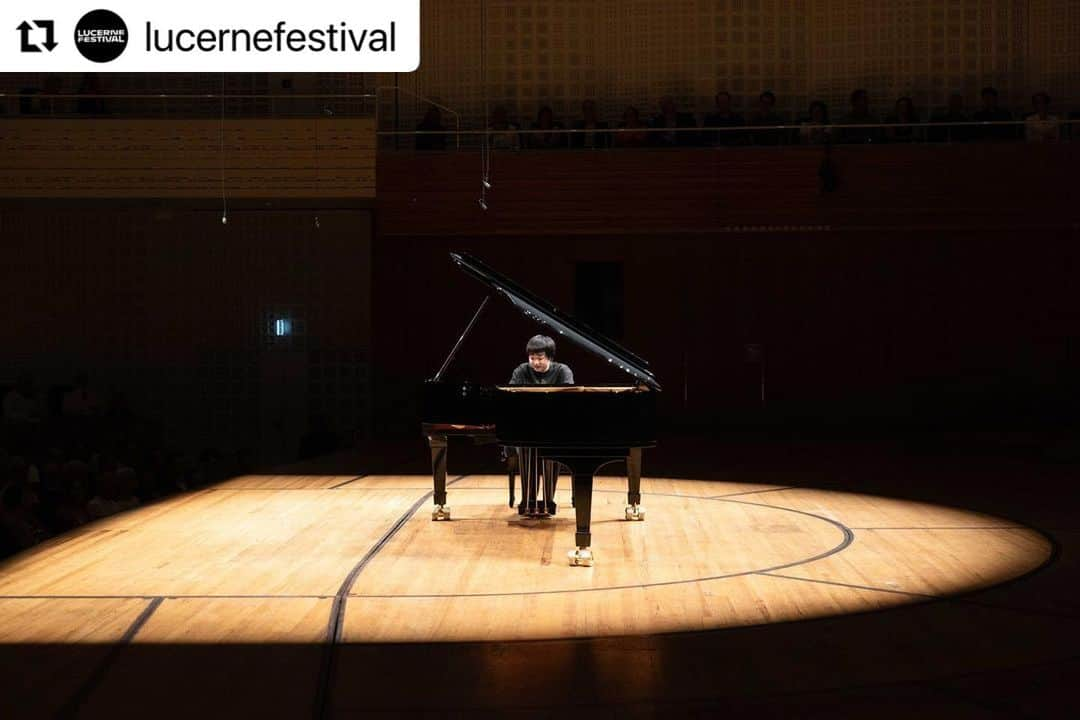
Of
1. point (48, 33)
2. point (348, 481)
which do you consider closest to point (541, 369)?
point (348, 481)

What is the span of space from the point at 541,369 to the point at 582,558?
163 centimetres

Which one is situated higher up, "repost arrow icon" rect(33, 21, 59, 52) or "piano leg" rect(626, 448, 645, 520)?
"repost arrow icon" rect(33, 21, 59, 52)

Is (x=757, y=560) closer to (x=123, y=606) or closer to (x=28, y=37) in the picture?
(x=123, y=606)

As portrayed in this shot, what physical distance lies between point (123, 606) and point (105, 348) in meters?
9.93

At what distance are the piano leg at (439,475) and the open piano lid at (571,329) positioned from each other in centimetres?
106

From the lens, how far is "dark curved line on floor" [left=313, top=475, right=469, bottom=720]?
4043 mm

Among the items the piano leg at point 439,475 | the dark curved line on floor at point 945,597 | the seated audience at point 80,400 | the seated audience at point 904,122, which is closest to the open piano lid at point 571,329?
the piano leg at point 439,475

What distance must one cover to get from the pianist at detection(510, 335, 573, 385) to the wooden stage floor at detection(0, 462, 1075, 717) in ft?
2.76

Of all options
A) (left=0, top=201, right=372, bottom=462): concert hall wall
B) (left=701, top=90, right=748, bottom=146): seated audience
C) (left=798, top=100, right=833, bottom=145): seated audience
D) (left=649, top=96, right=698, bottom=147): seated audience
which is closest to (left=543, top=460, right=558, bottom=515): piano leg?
(left=649, top=96, right=698, bottom=147): seated audience

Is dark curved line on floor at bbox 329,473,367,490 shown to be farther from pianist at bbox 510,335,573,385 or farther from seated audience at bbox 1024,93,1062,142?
seated audience at bbox 1024,93,1062,142

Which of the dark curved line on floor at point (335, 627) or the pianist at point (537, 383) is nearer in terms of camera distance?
the dark curved line on floor at point (335, 627)

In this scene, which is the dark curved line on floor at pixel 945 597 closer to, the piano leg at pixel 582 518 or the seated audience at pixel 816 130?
the piano leg at pixel 582 518
